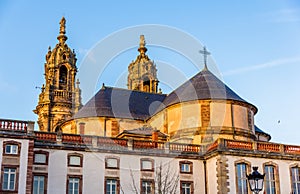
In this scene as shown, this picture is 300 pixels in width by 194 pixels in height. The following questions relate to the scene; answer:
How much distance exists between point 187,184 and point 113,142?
6614 mm

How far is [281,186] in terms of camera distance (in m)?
39.1

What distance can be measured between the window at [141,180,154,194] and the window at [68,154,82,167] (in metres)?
4.96

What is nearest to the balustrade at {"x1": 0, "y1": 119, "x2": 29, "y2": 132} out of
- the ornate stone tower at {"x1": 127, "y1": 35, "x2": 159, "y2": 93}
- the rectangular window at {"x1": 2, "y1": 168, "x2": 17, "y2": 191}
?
the rectangular window at {"x1": 2, "y1": 168, "x2": 17, "y2": 191}

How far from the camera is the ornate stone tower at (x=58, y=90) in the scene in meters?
75.3

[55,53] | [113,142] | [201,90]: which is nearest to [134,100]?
[201,90]

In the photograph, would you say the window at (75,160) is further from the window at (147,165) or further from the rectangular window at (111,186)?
the window at (147,165)

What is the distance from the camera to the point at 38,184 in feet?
115

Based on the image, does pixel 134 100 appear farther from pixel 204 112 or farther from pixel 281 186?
pixel 281 186

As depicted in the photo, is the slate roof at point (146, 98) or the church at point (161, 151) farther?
the slate roof at point (146, 98)

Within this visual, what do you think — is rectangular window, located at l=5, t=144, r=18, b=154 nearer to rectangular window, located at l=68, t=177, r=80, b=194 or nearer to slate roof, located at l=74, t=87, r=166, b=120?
rectangular window, located at l=68, t=177, r=80, b=194

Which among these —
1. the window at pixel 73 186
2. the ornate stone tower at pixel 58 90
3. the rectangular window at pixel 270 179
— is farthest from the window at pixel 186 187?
the ornate stone tower at pixel 58 90

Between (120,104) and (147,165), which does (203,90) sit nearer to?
(147,165)

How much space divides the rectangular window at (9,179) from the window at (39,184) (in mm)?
1742

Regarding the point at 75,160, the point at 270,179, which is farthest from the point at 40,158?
the point at 270,179
